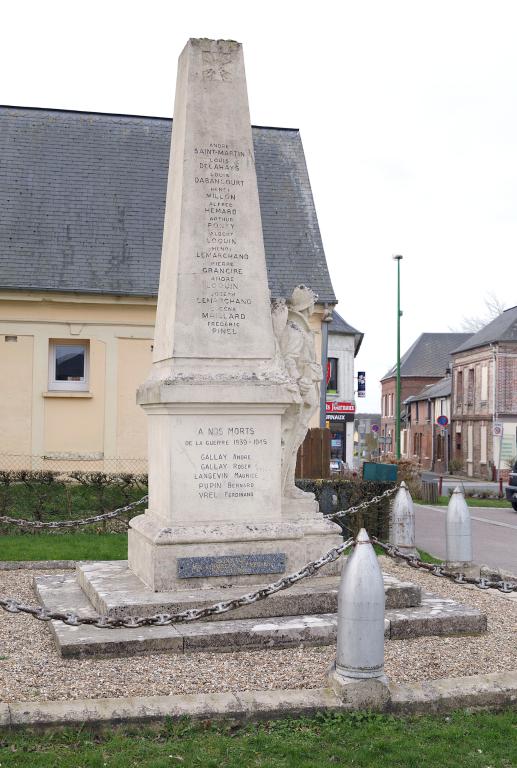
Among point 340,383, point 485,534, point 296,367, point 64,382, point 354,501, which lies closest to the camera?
point 296,367

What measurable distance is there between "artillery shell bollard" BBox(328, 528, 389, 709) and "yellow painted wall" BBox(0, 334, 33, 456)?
1655 cm

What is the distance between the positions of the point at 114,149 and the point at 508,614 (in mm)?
18324

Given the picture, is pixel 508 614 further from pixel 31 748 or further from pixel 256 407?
pixel 31 748

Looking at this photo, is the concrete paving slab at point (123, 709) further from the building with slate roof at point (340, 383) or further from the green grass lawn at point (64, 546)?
the building with slate roof at point (340, 383)

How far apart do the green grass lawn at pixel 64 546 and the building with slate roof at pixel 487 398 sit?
3304cm

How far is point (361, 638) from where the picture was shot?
538 centimetres

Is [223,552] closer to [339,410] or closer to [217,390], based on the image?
[217,390]

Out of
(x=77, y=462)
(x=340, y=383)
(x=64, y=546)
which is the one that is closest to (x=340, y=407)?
(x=340, y=383)

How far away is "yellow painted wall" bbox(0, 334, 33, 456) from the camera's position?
20938 millimetres

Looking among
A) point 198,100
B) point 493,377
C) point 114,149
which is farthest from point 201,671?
point 493,377

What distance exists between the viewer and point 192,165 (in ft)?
26.9

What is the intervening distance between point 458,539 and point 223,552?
3920 millimetres

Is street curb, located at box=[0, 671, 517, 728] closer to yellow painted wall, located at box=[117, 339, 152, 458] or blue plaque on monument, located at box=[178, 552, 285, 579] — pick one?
blue plaque on monument, located at box=[178, 552, 285, 579]

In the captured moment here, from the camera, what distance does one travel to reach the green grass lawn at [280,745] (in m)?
4.61
